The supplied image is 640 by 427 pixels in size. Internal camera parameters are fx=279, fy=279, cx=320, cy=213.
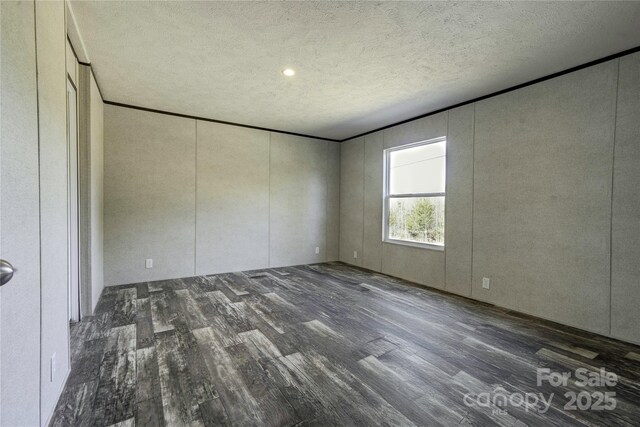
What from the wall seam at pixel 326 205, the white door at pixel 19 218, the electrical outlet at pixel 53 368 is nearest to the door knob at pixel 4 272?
the white door at pixel 19 218

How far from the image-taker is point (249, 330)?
8.64ft

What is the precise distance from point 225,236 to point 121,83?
2512 millimetres

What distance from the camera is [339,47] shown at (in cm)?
246

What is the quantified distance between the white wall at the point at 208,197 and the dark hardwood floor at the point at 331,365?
900mm

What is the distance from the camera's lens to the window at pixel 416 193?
4.10m

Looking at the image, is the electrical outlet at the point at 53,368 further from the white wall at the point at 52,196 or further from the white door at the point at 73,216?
the white door at the point at 73,216

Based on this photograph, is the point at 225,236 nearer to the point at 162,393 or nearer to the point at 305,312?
the point at 305,312

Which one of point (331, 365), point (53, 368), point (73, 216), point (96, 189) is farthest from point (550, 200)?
point (96, 189)

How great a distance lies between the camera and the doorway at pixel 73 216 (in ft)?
8.78

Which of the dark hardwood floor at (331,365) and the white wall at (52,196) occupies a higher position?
the white wall at (52,196)

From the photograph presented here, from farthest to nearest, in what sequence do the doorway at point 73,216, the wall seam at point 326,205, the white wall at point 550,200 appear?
the wall seam at point 326,205
the doorway at point 73,216
the white wall at point 550,200

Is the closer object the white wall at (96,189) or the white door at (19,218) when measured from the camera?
the white door at (19,218)

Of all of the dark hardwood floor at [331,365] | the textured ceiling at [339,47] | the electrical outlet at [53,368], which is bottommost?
the dark hardwood floor at [331,365]

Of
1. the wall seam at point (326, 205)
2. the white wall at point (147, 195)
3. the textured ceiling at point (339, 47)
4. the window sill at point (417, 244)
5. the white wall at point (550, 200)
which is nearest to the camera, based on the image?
the textured ceiling at point (339, 47)
